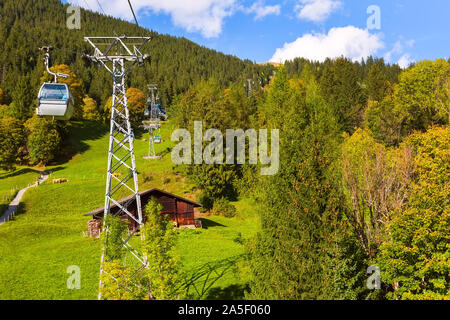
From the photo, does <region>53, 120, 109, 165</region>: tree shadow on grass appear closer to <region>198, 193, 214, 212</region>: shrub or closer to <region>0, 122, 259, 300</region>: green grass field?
<region>0, 122, 259, 300</region>: green grass field

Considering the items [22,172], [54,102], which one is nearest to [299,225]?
[54,102]

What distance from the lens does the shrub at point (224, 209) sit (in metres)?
42.6

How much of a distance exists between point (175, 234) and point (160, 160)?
160 feet

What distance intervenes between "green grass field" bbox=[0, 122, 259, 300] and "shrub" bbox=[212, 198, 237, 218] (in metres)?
1.14

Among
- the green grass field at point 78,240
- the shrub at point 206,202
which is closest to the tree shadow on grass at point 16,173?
the green grass field at point 78,240

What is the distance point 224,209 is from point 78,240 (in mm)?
19886

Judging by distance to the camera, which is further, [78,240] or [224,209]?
[224,209]

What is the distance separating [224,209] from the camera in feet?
141

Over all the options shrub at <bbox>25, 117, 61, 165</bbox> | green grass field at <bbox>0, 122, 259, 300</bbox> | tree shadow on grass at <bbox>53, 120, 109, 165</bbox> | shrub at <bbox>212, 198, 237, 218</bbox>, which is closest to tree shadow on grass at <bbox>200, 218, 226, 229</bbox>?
green grass field at <bbox>0, 122, 259, 300</bbox>

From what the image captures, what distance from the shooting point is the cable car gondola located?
13055 millimetres

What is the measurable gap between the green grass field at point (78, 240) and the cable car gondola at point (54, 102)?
39.4 feet

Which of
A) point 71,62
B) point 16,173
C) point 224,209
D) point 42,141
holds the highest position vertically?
point 71,62

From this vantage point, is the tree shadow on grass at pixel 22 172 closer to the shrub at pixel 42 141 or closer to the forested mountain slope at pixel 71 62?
the shrub at pixel 42 141

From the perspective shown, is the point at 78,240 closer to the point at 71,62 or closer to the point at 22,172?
the point at 22,172
